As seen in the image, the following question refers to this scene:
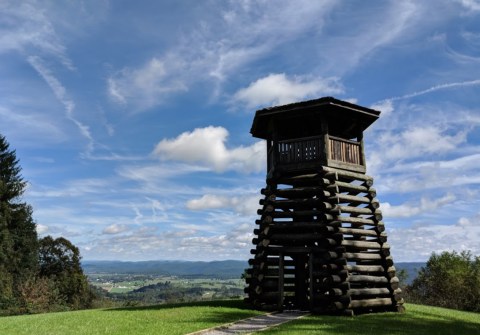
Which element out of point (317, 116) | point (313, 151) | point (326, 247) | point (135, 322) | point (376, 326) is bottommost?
point (135, 322)

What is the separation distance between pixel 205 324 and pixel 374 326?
227 inches

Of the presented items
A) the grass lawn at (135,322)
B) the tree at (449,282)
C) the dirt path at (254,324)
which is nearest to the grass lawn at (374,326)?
the dirt path at (254,324)

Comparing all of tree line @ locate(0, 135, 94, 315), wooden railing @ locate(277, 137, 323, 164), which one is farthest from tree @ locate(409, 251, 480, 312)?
tree line @ locate(0, 135, 94, 315)

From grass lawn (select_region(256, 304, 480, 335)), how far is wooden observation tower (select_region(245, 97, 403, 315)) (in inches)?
48.8

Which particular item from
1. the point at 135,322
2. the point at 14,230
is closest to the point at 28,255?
the point at 14,230

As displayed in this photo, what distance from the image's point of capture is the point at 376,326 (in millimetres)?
14500

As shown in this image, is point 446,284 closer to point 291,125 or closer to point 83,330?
point 291,125

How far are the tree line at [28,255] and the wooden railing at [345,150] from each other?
115ft

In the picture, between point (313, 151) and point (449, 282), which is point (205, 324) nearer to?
point (313, 151)

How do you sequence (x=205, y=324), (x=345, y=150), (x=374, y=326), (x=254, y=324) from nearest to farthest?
(x=205, y=324) → (x=374, y=326) → (x=254, y=324) → (x=345, y=150)

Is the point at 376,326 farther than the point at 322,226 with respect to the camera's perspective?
No

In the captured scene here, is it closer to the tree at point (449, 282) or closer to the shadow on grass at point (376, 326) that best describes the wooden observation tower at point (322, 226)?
the shadow on grass at point (376, 326)

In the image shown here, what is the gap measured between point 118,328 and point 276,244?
340 inches

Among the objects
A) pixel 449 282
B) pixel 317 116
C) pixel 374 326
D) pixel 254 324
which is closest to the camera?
pixel 374 326
